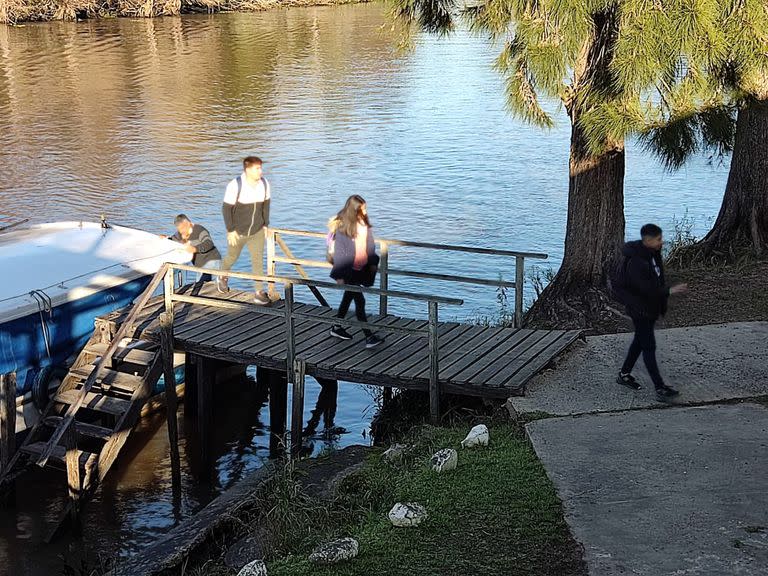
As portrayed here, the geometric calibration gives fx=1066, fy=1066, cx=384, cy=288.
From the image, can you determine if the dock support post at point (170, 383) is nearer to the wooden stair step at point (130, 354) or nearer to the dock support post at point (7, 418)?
the wooden stair step at point (130, 354)

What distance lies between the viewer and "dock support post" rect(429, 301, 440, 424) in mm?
9766

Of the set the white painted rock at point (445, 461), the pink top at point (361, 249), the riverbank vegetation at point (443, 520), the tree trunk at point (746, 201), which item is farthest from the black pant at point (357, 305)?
the tree trunk at point (746, 201)

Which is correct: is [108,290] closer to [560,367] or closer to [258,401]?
[258,401]

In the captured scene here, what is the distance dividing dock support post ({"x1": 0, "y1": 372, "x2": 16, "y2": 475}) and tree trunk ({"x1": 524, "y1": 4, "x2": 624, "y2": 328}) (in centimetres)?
588

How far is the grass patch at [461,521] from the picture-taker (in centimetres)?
653

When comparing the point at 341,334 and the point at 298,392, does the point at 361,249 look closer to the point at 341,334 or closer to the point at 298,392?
the point at 341,334

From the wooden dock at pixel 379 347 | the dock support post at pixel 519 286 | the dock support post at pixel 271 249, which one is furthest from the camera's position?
the dock support post at pixel 271 249

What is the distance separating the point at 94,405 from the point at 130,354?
710mm

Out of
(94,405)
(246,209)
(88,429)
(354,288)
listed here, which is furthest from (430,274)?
(88,429)

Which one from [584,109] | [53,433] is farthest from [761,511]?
[53,433]

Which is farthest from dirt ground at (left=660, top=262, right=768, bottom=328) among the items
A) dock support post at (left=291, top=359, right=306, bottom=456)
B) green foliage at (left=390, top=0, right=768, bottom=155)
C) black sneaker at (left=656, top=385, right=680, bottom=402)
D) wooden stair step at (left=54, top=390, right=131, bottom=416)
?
wooden stair step at (left=54, top=390, right=131, bottom=416)

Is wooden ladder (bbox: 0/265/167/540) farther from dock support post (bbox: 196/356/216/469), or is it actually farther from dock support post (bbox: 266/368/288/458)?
dock support post (bbox: 266/368/288/458)

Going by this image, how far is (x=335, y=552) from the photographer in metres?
6.62

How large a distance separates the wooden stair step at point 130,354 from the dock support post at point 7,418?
1.07 meters
